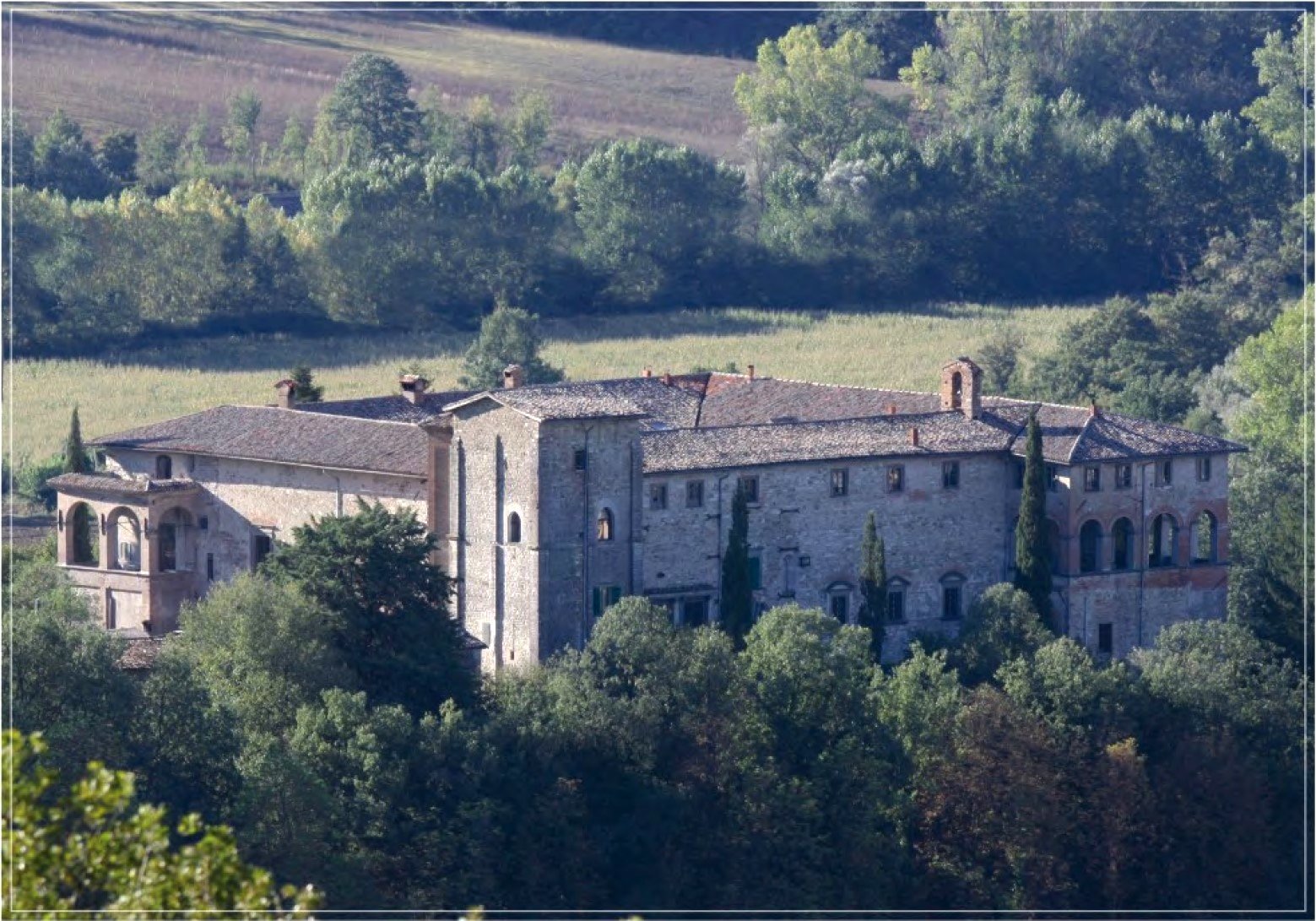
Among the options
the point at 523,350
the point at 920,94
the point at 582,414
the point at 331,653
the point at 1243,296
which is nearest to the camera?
the point at 331,653

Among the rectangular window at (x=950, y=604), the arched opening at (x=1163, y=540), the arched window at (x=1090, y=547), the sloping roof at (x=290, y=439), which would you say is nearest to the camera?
the sloping roof at (x=290, y=439)

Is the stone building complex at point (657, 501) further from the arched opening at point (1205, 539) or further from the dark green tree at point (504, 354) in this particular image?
the dark green tree at point (504, 354)

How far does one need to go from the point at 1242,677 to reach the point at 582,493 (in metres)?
11.3

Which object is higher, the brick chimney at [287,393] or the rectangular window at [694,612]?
the brick chimney at [287,393]

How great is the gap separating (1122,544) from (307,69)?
60940 mm

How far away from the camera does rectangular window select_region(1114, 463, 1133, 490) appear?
60.0m

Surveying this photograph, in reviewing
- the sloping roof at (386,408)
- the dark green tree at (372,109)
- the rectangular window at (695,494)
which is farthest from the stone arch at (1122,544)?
the dark green tree at (372,109)

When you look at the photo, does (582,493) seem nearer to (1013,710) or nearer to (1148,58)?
(1013,710)

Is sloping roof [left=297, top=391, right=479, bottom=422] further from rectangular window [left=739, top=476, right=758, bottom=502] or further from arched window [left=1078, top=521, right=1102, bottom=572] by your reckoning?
arched window [left=1078, top=521, right=1102, bottom=572]

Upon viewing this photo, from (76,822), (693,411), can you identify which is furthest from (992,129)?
(76,822)

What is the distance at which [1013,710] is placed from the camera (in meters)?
53.1

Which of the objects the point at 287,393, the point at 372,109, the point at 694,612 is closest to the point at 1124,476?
the point at 694,612

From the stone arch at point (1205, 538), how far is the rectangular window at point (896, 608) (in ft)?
18.8

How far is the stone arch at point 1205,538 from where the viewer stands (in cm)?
6091
